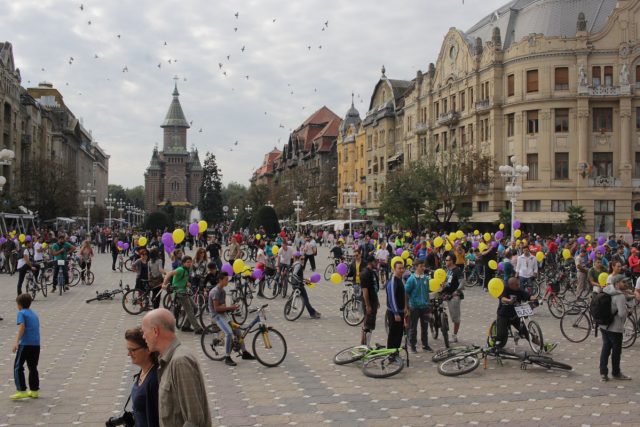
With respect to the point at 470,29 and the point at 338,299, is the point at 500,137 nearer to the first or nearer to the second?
the point at 470,29

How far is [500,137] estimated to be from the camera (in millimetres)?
52281

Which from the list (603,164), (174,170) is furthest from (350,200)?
(174,170)

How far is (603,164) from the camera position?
4841 cm

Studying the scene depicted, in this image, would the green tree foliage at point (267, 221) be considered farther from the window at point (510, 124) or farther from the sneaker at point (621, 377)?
the sneaker at point (621, 377)

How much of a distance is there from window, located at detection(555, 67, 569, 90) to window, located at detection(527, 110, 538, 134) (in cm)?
256

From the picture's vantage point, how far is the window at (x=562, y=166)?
48.7 m

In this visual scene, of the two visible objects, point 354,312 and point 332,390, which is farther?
point 354,312

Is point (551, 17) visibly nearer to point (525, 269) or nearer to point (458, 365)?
point (525, 269)

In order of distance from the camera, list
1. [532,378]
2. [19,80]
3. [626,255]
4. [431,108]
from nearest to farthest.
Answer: [532,378] < [626,255] < [431,108] < [19,80]

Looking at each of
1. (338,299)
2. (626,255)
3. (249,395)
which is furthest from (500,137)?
(249,395)

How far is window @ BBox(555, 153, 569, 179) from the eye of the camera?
48719 mm

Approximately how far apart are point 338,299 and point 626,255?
11.1 metres

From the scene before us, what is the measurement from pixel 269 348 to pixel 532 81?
4415 cm

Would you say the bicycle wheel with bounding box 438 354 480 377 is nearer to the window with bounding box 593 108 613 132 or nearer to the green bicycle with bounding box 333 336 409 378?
the green bicycle with bounding box 333 336 409 378
